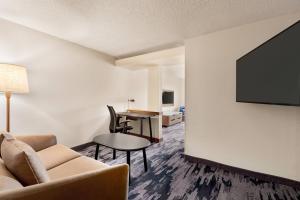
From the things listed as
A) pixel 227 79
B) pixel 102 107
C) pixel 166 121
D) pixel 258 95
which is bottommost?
pixel 166 121

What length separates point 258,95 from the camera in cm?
177

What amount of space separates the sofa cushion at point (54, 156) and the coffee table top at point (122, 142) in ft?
1.53

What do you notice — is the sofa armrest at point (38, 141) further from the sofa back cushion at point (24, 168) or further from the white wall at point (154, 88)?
the white wall at point (154, 88)

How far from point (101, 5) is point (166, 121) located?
4426 mm

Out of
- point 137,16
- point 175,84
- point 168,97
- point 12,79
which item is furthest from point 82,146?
point 175,84

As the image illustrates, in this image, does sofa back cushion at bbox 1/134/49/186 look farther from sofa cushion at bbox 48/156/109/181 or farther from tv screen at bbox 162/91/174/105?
tv screen at bbox 162/91/174/105

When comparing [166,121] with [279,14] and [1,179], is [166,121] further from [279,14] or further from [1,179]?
[1,179]

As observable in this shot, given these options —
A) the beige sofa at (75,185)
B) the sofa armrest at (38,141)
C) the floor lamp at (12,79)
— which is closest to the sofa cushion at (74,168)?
the beige sofa at (75,185)

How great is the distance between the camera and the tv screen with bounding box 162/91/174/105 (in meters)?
6.18

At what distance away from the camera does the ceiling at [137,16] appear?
1808 millimetres

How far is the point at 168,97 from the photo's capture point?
644 centimetres

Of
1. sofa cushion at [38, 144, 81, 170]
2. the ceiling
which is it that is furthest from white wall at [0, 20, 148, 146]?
sofa cushion at [38, 144, 81, 170]

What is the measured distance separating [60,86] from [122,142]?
5.63 ft

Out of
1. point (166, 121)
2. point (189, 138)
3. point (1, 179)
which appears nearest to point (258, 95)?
point (189, 138)
